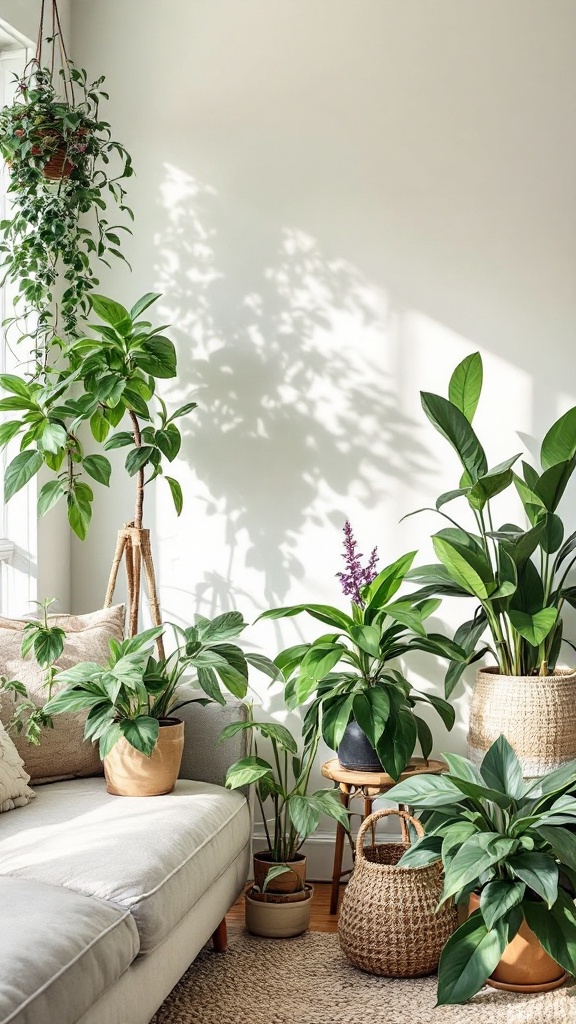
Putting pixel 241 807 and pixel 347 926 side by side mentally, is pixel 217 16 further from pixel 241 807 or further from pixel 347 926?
pixel 347 926

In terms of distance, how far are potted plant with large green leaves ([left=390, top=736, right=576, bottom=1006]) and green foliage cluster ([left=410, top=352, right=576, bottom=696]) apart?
1.43ft

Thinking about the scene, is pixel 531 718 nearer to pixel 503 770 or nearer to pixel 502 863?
pixel 503 770

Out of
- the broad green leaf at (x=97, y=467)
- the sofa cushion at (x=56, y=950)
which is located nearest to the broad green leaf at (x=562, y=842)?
the sofa cushion at (x=56, y=950)

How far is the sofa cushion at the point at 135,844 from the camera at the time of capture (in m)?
1.82

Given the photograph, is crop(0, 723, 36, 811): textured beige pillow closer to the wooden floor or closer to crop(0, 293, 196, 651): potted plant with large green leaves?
crop(0, 293, 196, 651): potted plant with large green leaves

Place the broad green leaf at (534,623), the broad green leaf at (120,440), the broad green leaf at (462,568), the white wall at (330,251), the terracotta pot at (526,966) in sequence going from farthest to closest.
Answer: the white wall at (330,251)
the broad green leaf at (120,440)
the broad green leaf at (462,568)
the broad green leaf at (534,623)
the terracotta pot at (526,966)

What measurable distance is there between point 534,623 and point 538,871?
2.21ft

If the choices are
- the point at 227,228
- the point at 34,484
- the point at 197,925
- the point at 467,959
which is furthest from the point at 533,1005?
the point at 227,228

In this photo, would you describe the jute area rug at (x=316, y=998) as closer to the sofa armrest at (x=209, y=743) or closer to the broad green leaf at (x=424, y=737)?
the sofa armrest at (x=209, y=743)

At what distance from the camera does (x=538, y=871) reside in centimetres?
219

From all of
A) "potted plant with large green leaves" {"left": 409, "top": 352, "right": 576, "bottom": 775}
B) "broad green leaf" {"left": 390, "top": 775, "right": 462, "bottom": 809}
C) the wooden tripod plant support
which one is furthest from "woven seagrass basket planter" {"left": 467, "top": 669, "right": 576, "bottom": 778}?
the wooden tripod plant support

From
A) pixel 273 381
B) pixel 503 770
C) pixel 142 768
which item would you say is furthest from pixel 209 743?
pixel 273 381

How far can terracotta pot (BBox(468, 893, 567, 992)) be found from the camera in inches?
92.0

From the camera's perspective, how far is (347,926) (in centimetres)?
250
